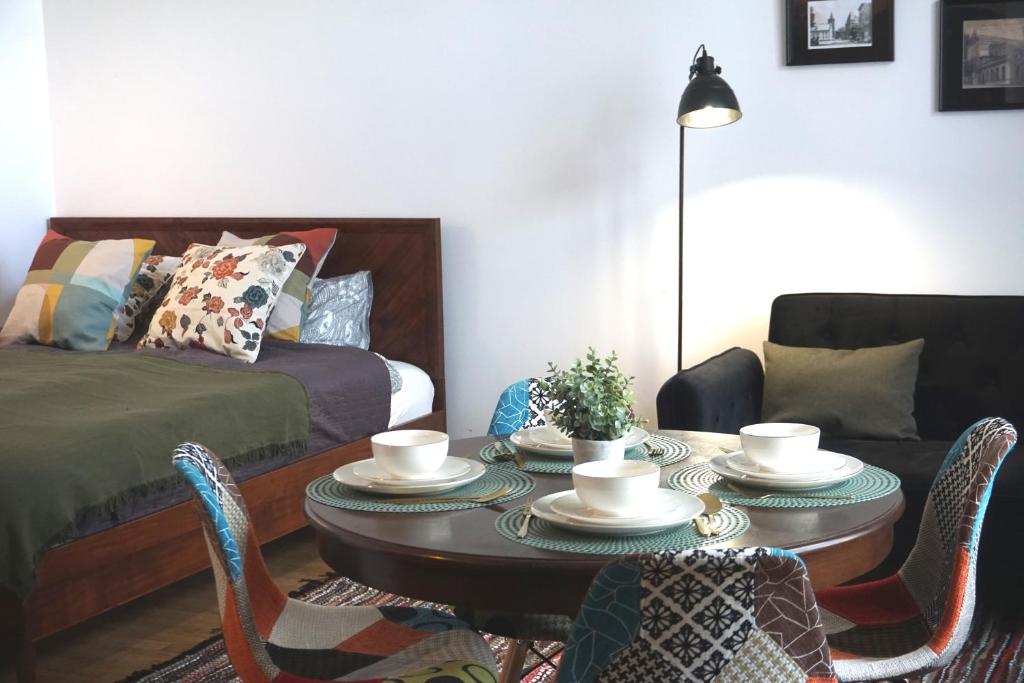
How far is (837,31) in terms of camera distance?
3598 mm

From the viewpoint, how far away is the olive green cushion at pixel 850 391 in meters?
3.22

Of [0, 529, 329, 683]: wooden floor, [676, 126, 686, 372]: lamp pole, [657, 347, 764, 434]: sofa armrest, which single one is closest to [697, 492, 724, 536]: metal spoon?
[657, 347, 764, 434]: sofa armrest

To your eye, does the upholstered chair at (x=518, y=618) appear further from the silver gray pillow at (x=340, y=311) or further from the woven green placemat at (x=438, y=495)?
the silver gray pillow at (x=340, y=311)

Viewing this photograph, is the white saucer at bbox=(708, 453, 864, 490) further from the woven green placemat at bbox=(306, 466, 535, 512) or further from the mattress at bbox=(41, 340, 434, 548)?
the mattress at bbox=(41, 340, 434, 548)

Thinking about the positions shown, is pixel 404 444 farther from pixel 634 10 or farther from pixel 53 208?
pixel 53 208

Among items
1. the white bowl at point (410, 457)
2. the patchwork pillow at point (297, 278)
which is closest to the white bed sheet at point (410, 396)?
the patchwork pillow at point (297, 278)

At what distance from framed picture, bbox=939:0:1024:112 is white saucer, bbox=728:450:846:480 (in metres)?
2.05

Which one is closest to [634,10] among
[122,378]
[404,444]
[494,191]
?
[494,191]

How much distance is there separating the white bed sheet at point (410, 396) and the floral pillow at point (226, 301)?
0.53 metres

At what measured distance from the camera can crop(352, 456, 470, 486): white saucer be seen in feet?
5.89

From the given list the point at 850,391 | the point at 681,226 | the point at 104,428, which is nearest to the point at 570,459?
the point at 104,428

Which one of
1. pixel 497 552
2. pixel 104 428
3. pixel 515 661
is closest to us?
pixel 497 552

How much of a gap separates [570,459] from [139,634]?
161 centimetres

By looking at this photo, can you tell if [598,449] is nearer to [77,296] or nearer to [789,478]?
[789,478]
